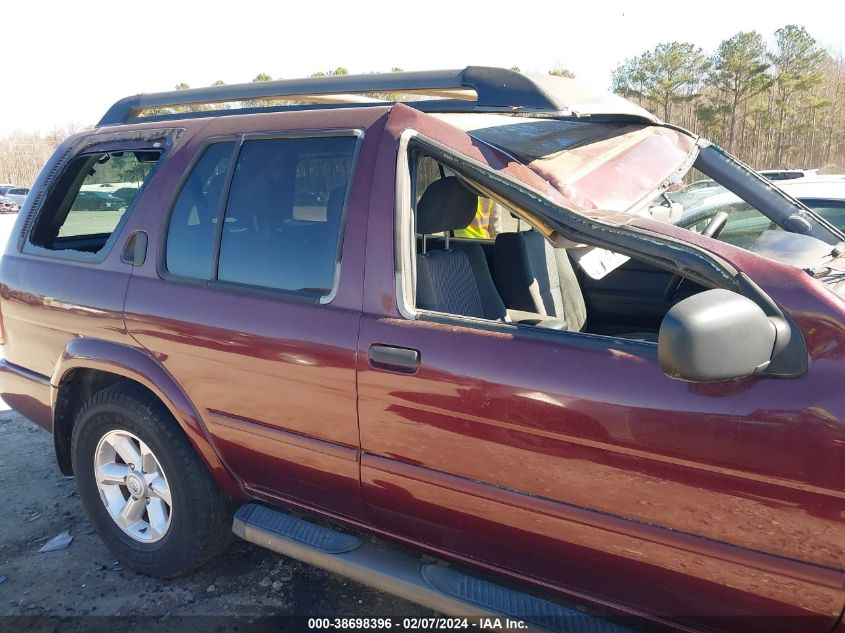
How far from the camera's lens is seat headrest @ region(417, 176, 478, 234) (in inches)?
99.4

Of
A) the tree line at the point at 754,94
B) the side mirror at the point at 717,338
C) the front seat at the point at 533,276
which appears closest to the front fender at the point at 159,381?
the front seat at the point at 533,276

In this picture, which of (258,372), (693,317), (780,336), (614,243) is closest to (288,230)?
(258,372)

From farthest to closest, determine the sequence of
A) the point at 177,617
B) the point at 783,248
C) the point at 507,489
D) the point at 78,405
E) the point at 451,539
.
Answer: the point at 78,405 < the point at 177,617 < the point at 783,248 < the point at 451,539 < the point at 507,489

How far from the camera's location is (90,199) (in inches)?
129

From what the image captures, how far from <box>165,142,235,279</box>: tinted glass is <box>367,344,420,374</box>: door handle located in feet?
2.81

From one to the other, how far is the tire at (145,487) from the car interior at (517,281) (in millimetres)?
1270

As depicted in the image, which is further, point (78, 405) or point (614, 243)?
point (78, 405)

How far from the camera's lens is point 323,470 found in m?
2.30

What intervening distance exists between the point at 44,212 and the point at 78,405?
0.97 metres

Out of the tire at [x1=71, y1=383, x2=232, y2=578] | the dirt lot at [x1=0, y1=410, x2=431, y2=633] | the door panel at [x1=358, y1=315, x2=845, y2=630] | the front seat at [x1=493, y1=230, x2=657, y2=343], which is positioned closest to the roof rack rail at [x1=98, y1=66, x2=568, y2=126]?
the door panel at [x1=358, y1=315, x2=845, y2=630]

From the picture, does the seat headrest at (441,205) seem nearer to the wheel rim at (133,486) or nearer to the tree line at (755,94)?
the wheel rim at (133,486)

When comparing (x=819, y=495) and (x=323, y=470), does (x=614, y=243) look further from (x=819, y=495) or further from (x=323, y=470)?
(x=323, y=470)

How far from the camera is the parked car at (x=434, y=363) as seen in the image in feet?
5.10

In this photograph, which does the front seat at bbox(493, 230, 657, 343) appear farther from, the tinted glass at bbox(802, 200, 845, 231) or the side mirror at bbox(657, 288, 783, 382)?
the tinted glass at bbox(802, 200, 845, 231)
